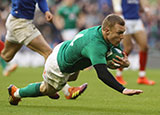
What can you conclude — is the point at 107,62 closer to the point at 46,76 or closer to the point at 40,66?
the point at 46,76

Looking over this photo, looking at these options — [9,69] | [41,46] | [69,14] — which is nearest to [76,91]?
[41,46]

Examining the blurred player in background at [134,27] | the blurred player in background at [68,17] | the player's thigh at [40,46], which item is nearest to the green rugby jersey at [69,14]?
the blurred player in background at [68,17]

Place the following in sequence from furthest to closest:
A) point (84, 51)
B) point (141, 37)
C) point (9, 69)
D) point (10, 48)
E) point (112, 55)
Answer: point (9, 69)
point (141, 37)
point (10, 48)
point (112, 55)
point (84, 51)

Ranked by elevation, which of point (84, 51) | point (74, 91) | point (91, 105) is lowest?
point (91, 105)

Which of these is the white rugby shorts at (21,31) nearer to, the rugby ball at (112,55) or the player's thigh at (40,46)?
the player's thigh at (40,46)

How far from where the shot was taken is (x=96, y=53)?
5.57m

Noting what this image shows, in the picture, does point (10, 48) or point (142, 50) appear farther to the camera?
point (142, 50)

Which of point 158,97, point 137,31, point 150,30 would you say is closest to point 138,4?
point 137,31

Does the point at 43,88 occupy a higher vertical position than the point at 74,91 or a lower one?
higher

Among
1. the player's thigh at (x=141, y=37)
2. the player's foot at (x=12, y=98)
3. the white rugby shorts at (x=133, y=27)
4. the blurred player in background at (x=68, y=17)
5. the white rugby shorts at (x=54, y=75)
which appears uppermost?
the white rugby shorts at (x=54, y=75)

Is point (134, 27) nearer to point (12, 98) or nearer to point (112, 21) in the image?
point (12, 98)

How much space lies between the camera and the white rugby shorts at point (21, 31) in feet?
26.0

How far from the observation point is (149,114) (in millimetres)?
5969

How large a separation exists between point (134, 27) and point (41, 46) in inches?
137
